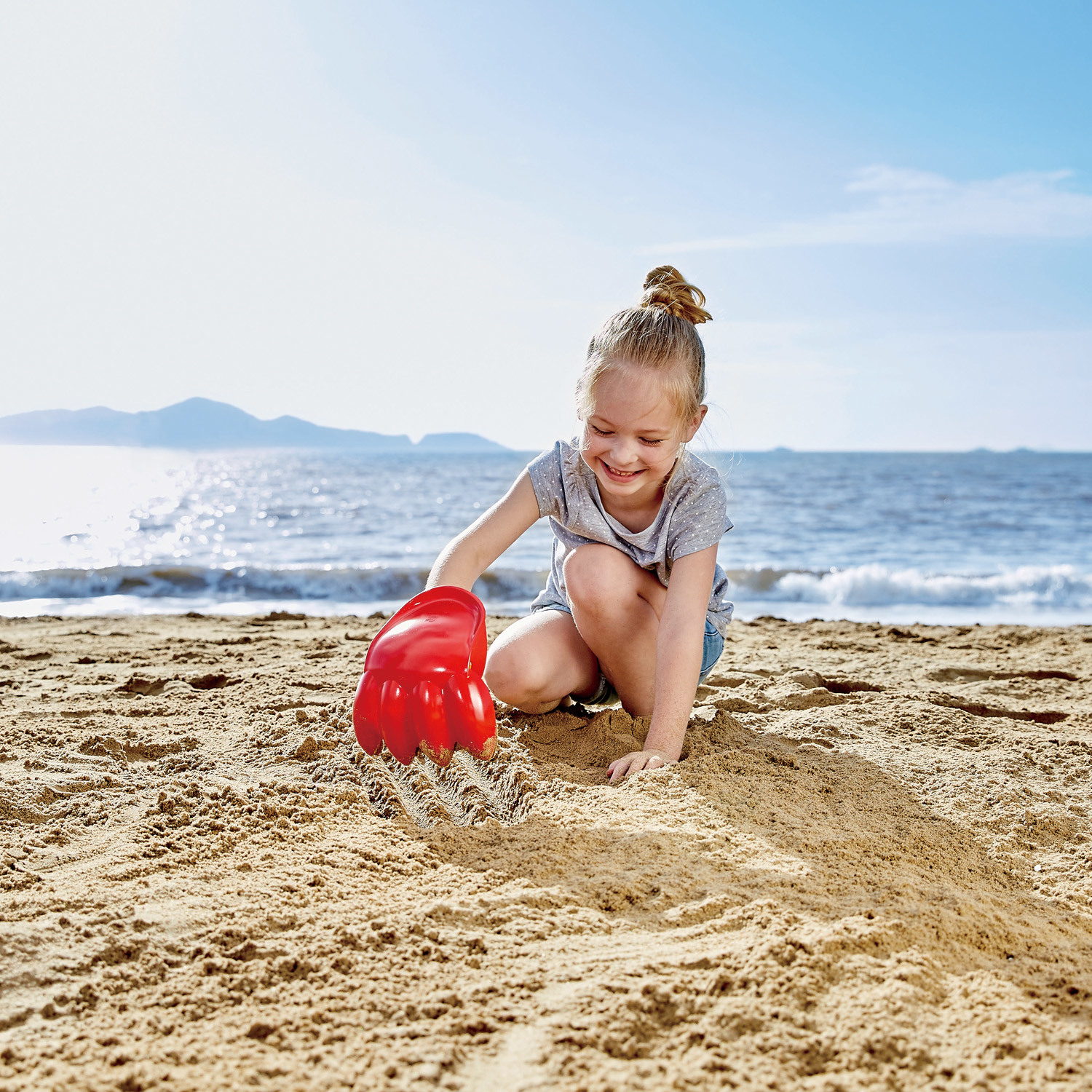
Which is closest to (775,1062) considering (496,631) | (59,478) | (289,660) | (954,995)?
(954,995)

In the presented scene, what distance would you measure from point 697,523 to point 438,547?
724cm

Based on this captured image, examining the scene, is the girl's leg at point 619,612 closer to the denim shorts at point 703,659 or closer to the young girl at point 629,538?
the young girl at point 629,538

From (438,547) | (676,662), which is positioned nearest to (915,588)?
(438,547)

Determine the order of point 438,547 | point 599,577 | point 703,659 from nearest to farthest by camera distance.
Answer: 1. point 599,577
2. point 703,659
3. point 438,547

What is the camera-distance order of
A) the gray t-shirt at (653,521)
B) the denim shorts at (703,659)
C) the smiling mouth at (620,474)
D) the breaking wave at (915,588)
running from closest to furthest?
the smiling mouth at (620,474)
the gray t-shirt at (653,521)
the denim shorts at (703,659)
the breaking wave at (915,588)

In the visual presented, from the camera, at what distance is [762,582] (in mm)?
6969

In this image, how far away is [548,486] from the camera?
2408 millimetres

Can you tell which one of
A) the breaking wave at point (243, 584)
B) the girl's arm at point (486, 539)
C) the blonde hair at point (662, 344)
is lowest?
the breaking wave at point (243, 584)

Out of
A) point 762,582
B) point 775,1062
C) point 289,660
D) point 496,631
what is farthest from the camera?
point 762,582

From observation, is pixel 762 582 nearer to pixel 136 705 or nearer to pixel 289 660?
pixel 289 660

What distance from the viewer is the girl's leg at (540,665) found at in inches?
93.7

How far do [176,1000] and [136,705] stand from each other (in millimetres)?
1677

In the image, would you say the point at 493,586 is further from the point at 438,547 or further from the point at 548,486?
the point at 548,486

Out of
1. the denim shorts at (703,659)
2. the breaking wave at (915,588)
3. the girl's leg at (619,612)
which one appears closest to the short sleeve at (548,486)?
the girl's leg at (619,612)
